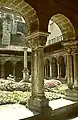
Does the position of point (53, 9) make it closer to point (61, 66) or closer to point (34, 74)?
point (34, 74)

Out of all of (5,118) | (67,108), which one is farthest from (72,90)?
(5,118)

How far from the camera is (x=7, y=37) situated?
23.9 metres

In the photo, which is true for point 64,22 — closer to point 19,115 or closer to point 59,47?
point 19,115

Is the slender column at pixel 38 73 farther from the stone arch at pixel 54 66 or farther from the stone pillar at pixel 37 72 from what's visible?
the stone arch at pixel 54 66

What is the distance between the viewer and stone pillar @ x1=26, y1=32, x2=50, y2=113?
480cm

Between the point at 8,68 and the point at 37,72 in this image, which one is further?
the point at 8,68

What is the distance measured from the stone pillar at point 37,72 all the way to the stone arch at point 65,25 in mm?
1209

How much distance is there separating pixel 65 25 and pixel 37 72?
7.38 ft

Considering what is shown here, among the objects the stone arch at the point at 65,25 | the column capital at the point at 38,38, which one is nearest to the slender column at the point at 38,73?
the column capital at the point at 38,38

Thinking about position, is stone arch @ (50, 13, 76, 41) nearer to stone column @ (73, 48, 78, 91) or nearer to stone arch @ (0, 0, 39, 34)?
stone column @ (73, 48, 78, 91)

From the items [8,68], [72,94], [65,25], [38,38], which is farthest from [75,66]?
[8,68]

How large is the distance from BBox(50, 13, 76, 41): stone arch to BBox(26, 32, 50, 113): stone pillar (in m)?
1.21

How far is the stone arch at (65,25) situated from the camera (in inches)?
228

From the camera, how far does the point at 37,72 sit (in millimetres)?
4965
